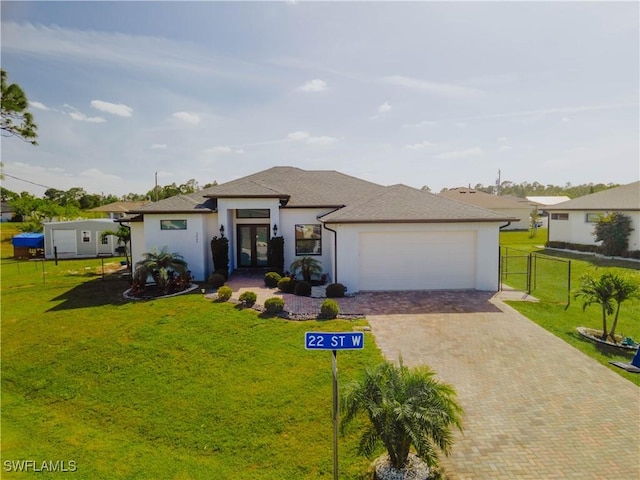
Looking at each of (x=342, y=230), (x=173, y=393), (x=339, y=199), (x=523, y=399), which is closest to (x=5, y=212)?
(x=339, y=199)

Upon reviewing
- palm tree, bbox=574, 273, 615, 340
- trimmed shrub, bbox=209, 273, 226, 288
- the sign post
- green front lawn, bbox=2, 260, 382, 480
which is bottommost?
green front lawn, bbox=2, 260, 382, 480

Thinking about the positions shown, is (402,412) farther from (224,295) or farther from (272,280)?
(272,280)

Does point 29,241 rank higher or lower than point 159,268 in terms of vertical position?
higher

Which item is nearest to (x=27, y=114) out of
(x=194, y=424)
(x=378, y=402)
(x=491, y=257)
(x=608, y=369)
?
(x=194, y=424)

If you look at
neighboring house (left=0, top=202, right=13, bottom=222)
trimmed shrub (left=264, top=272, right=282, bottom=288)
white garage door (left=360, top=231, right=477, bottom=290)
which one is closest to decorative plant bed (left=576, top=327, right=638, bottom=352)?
white garage door (left=360, top=231, right=477, bottom=290)

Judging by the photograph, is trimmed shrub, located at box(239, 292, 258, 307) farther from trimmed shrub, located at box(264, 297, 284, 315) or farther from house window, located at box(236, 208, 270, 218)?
house window, located at box(236, 208, 270, 218)

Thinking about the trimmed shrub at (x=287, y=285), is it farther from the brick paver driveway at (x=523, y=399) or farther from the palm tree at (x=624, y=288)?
the palm tree at (x=624, y=288)
